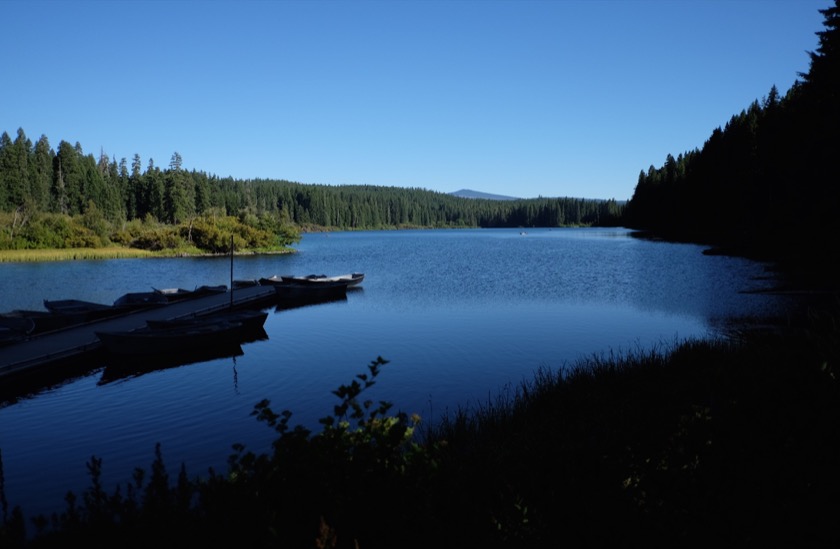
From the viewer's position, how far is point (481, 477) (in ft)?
21.5

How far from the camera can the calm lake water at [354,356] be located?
40.3ft

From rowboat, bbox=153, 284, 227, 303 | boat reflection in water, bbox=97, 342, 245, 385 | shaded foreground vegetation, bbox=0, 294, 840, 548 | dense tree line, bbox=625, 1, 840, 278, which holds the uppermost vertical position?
dense tree line, bbox=625, 1, 840, 278

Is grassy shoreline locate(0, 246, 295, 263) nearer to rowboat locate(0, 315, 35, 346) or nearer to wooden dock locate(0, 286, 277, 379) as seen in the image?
wooden dock locate(0, 286, 277, 379)

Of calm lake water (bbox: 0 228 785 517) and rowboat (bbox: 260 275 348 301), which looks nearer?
calm lake water (bbox: 0 228 785 517)

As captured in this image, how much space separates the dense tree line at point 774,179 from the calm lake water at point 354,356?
5536 mm

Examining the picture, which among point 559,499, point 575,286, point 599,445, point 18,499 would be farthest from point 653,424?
point 575,286

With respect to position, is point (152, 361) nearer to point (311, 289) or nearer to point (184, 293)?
point (184, 293)

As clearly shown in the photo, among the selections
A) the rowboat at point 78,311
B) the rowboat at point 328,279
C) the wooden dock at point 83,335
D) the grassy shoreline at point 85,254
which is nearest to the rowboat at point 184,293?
the wooden dock at point 83,335

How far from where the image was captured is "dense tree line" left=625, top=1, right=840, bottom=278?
37531 millimetres

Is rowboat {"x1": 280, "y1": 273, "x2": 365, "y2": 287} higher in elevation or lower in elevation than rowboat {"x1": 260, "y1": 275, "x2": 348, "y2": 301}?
higher

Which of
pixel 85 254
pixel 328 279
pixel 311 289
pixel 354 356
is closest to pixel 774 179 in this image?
pixel 328 279

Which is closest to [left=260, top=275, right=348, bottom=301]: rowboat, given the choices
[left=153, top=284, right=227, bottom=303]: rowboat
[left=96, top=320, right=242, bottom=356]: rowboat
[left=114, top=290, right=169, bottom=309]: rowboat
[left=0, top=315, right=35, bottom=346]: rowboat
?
[left=153, top=284, right=227, bottom=303]: rowboat

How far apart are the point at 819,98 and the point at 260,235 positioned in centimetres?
7386

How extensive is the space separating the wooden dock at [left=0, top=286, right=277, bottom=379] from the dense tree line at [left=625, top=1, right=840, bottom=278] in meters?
38.8
